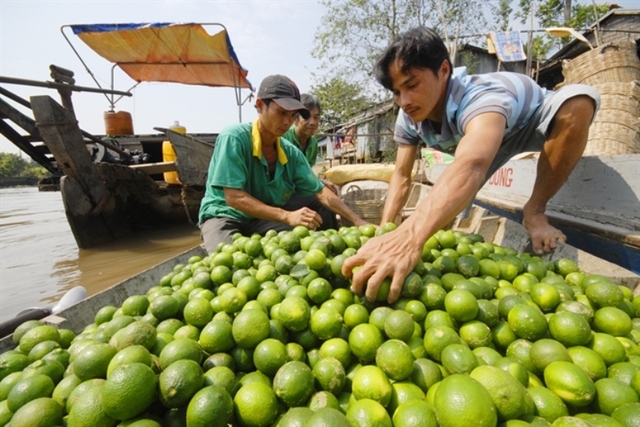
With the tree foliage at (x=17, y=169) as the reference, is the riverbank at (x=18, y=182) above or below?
below

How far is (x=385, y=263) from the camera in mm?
1661

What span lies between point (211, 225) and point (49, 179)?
7.93m

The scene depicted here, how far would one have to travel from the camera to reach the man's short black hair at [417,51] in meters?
2.51

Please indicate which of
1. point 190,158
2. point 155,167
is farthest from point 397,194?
point 155,167

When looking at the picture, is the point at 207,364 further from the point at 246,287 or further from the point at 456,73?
the point at 456,73

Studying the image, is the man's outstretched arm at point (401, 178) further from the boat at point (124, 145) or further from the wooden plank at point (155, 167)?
the wooden plank at point (155, 167)

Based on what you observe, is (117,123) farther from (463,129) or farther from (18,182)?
(18,182)

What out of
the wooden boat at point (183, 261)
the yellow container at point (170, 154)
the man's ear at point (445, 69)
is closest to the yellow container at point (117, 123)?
the yellow container at point (170, 154)

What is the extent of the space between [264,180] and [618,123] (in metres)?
5.43

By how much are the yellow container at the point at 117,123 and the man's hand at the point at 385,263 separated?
459 inches

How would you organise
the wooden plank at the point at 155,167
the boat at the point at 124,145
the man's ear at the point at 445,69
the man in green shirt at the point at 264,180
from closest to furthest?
the man's ear at the point at 445,69
the man in green shirt at the point at 264,180
the boat at the point at 124,145
the wooden plank at the point at 155,167

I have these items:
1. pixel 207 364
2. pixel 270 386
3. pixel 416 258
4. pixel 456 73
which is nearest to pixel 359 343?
pixel 270 386

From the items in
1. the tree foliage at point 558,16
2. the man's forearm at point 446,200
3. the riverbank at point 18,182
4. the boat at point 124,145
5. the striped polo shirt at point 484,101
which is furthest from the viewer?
the riverbank at point 18,182

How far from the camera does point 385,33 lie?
870 inches
